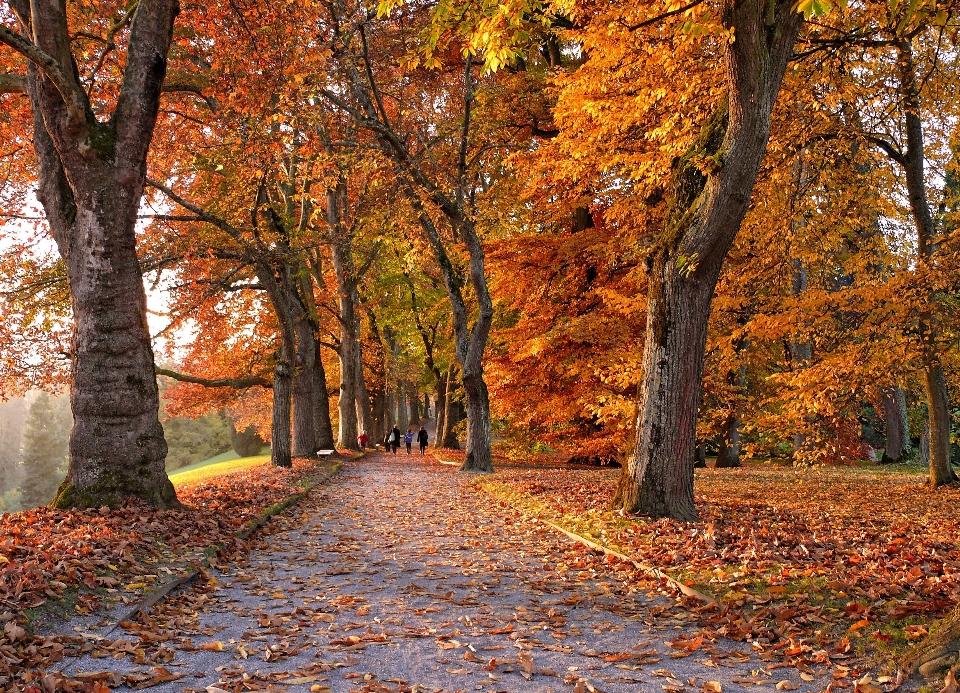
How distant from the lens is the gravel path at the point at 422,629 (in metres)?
4.27

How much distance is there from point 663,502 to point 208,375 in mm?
23554

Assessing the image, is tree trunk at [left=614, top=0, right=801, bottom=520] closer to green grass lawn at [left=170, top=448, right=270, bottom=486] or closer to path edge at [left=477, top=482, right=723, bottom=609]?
path edge at [left=477, top=482, right=723, bottom=609]

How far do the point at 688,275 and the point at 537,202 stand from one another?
1199 centimetres

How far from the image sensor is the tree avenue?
8.83 metres

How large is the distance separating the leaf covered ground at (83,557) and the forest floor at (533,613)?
73 mm

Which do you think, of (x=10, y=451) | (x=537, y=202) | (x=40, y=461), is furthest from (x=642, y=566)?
(x=10, y=451)

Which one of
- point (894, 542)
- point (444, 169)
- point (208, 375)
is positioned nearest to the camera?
point (894, 542)

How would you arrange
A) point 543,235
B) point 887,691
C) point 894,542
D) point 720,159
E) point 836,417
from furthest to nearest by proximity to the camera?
point 543,235
point 836,417
point 720,159
point 894,542
point 887,691

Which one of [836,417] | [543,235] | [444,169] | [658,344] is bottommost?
[836,417]

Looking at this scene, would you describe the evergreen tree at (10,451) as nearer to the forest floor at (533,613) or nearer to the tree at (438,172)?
the tree at (438,172)

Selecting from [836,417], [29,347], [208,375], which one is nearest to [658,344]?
[836,417]

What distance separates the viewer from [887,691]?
3.85 metres

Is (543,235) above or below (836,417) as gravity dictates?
above

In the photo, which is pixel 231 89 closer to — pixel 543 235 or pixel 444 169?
pixel 444 169
